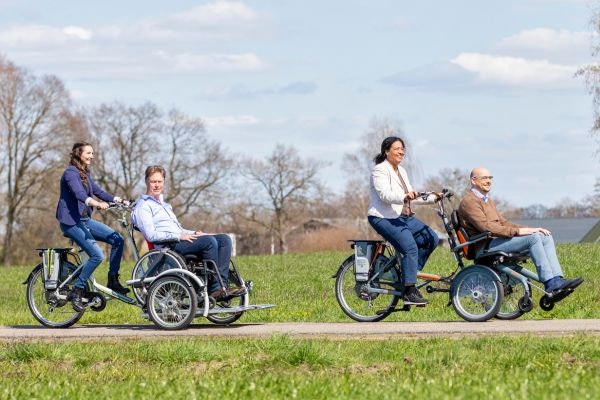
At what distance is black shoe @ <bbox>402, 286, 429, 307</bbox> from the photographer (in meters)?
12.9

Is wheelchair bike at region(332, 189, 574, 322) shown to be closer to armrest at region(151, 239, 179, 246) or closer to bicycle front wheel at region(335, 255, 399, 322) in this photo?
bicycle front wheel at region(335, 255, 399, 322)

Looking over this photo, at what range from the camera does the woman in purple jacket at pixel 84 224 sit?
13.6 meters

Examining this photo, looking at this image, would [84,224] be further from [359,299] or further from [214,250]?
[359,299]

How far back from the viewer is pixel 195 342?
34.6 feet

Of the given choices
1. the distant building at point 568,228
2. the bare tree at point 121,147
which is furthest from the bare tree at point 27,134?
the distant building at point 568,228

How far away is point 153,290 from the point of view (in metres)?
12.7

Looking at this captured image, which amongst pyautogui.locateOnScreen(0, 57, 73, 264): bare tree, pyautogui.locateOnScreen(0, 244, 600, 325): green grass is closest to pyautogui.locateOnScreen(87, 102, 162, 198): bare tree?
pyautogui.locateOnScreen(0, 57, 73, 264): bare tree

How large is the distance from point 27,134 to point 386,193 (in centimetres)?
6379

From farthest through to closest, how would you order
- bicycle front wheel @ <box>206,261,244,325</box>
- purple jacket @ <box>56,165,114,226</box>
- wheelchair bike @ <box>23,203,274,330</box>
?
purple jacket @ <box>56,165,114,226</box>, bicycle front wheel @ <box>206,261,244,325</box>, wheelchair bike @ <box>23,203,274,330</box>

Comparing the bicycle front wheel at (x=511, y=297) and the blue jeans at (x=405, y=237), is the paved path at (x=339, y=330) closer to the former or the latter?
the bicycle front wheel at (x=511, y=297)

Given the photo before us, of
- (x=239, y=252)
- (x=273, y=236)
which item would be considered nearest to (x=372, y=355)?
(x=273, y=236)

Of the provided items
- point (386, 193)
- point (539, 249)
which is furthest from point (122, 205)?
point (539, 249)

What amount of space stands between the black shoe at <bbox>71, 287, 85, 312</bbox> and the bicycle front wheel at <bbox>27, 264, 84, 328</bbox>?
0.08m

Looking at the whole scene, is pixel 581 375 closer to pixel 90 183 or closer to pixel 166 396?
pixel 166 396
